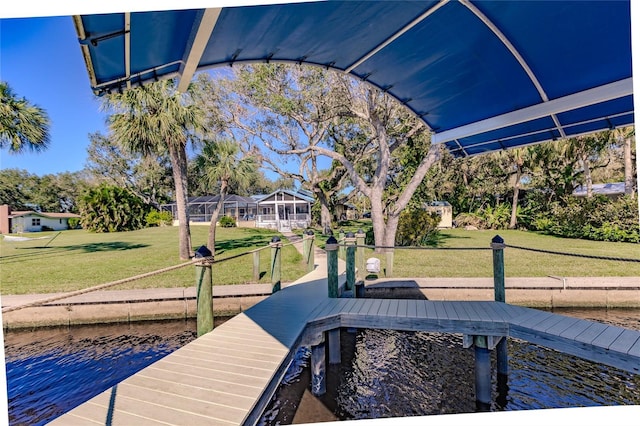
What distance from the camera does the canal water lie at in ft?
8.64

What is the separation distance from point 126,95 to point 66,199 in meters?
16.9

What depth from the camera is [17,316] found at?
12.8 ft

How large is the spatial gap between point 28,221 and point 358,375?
12756mm

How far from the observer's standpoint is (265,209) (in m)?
21.8

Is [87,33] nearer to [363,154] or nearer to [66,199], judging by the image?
[363,154]

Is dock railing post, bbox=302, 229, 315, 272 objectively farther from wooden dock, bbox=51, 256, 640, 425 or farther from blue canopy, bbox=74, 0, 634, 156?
blue canopy, bbox=74, 0, 634, 156

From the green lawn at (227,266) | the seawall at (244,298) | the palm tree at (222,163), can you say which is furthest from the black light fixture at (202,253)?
the palm tree at (222,163)

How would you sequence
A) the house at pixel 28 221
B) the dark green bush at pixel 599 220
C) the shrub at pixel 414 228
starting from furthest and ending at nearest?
the shrub at pixel 414 228, the dark green bush at pixel 599 220, the house at pixel 28 221

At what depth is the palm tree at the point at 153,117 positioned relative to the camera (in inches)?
262

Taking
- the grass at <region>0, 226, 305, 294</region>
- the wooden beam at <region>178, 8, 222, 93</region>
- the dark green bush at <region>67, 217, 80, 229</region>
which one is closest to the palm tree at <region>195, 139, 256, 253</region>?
the grass at <region>0, 226, 305, 294</region>

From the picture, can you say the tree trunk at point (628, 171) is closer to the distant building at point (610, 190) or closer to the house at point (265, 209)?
the distant building at point (610, 190)

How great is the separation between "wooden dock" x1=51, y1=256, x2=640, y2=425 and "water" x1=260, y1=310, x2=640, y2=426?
1.86 feet

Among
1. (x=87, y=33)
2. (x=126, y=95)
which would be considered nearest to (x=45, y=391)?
(x=87, y=33)

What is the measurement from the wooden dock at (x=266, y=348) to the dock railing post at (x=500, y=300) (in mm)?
178
